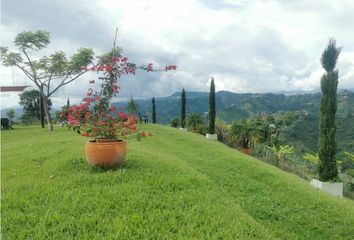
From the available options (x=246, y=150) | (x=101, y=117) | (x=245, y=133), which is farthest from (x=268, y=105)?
(x=101, y=117)

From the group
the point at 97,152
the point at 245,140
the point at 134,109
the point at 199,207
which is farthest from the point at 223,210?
the point at 134,109

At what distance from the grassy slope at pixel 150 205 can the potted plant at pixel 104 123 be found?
36 cm

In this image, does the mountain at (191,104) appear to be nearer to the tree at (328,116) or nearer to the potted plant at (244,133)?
the potted plant at (244,133)

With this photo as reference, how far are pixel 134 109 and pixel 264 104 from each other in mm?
57204

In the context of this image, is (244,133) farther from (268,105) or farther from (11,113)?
(268,105)

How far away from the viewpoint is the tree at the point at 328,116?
1110cm

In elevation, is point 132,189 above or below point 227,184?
above

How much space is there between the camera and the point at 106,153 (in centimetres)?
650

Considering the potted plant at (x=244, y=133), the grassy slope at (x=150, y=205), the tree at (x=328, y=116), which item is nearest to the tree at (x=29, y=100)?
the potted plant at (x=244, y=133)

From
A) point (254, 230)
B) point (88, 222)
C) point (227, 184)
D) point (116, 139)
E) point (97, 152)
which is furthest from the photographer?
point (227, 184)

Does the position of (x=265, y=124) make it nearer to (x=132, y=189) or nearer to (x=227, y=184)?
(x=227, y=184)

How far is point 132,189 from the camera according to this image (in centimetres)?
539

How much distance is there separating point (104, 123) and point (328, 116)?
7.64m

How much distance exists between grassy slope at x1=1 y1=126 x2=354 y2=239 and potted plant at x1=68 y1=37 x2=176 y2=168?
0.36 meters
